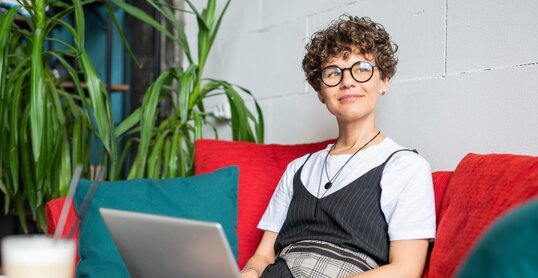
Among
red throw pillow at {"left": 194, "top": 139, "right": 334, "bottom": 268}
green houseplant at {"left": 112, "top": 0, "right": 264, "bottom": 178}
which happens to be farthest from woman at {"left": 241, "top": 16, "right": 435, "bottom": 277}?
green houseplant at {"left": 112, "top": 0, "right": 264, "bottom": 178}

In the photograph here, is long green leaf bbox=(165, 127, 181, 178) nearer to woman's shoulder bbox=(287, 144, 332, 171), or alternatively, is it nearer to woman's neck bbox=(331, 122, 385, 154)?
woman's shoulder bbox=(287, 144, 332, 171)

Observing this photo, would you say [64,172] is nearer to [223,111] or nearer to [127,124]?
[127,124]

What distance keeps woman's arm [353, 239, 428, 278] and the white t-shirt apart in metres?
0.02

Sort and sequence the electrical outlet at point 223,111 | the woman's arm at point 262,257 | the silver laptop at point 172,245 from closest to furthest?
the silver laptop at point 172,245 < the woman's arm at point 262,257 < the electrical outlet at point 223,111

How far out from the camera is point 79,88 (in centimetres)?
204

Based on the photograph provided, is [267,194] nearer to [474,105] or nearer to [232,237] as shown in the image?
[232,237]

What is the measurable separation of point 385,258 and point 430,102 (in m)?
0.62

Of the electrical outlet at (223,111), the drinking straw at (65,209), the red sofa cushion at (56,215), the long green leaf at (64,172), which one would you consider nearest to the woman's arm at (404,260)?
the drinking straw at (65,209)

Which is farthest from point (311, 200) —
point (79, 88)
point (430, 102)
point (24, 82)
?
point (24, 82)

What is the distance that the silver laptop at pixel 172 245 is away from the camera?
2.98ft

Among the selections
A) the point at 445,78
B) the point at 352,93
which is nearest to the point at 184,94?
the point at 352,93

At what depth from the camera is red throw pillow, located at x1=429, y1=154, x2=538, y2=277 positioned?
1.13 metres

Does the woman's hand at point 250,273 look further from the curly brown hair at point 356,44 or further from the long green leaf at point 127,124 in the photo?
the long green leaf at point 127,124

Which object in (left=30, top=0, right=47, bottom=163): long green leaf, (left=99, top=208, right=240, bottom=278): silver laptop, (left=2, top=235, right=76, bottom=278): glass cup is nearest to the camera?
(left=2, top=235, right=76, bottom=278): glass cup
